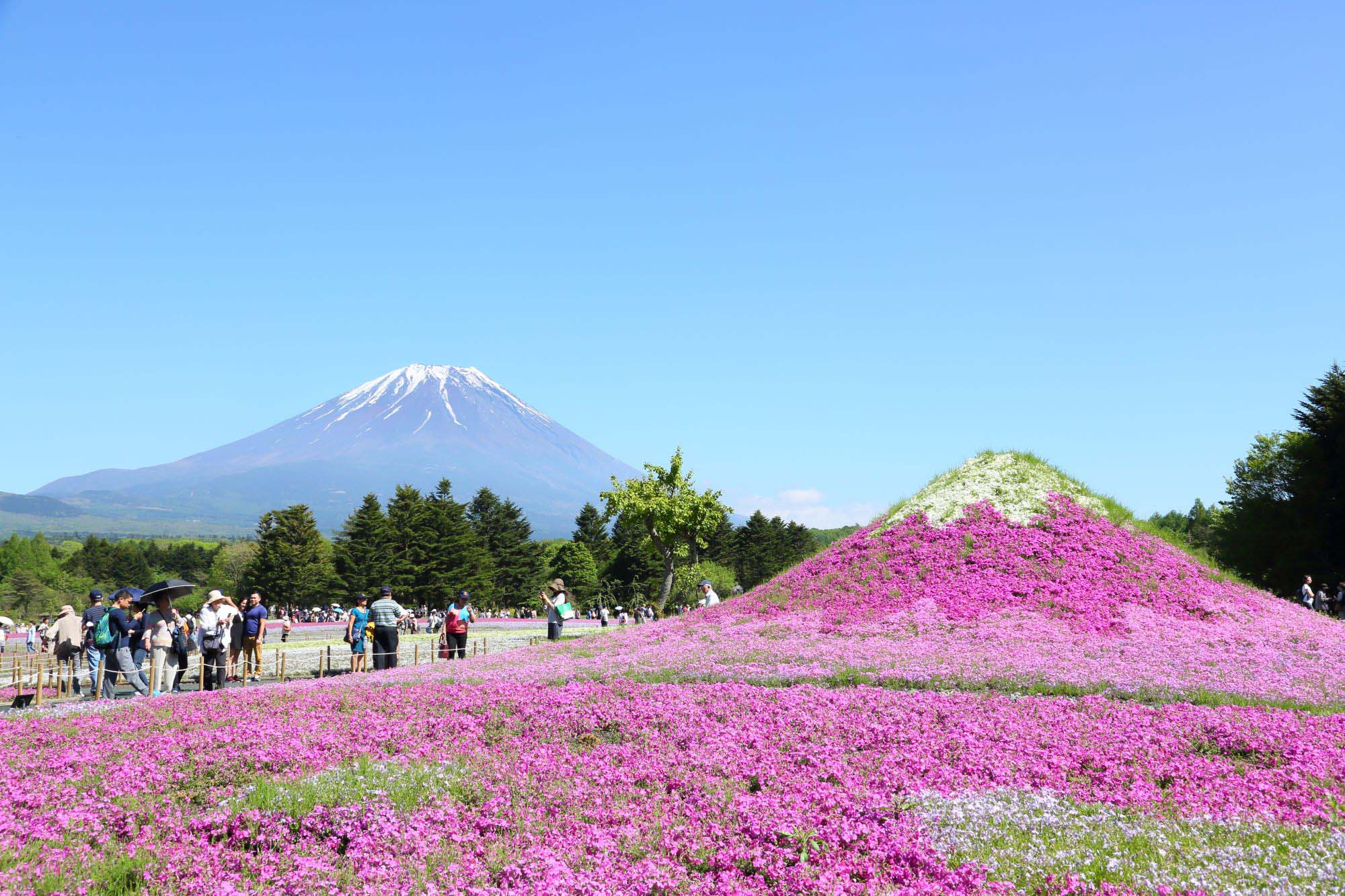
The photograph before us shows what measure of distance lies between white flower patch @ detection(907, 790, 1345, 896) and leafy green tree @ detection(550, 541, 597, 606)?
10513cm

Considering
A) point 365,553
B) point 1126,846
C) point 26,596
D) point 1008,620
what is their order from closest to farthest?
point 1126,846 → point 1008,620 → point 365,553 → point 26,596

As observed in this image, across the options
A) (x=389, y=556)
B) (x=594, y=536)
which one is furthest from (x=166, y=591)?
(x=594, y=536)

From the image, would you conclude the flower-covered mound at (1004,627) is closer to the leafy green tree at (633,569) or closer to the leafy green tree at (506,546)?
the leafy green tree at (633,569)

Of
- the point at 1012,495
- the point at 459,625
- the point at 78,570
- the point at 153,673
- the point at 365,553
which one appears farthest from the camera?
the point at 78,570

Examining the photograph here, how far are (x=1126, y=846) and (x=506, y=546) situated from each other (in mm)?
116391

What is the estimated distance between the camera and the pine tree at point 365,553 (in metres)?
95.9

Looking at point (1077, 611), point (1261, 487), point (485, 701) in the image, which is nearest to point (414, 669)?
point (485, 701)

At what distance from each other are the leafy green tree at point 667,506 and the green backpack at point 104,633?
137ft

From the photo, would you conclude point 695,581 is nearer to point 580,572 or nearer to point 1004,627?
point 1004,627

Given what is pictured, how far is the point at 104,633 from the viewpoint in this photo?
1916 cm

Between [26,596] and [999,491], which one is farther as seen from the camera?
[26,596]

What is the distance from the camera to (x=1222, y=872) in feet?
24.7

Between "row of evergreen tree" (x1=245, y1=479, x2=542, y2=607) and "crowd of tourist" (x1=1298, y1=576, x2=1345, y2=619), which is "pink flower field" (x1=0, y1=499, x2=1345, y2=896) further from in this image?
"row of evergreen tree" (x1=245, y1=479, x2=542, y2=607)

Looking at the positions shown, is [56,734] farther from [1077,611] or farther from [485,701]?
[1077,611]
